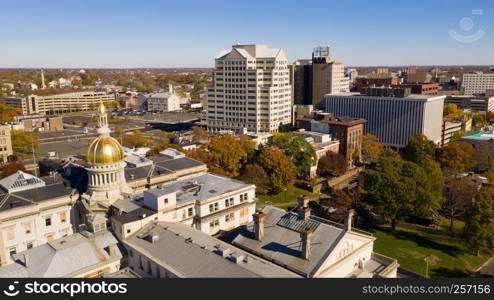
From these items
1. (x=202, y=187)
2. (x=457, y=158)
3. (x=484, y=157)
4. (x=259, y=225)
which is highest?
(x=202, y=187)

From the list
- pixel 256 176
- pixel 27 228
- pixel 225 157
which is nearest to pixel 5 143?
pixel 225 157

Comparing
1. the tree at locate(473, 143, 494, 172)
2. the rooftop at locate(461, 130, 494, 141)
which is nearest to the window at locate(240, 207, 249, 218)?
the tree at locate(473, 143, 494, 172)

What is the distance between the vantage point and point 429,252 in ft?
236

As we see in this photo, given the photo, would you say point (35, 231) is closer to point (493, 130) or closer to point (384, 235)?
point (384, 235)

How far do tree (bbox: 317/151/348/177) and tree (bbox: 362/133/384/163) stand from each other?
18.3 m

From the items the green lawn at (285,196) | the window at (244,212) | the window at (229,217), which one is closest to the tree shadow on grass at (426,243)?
the green lawn at (285,196)

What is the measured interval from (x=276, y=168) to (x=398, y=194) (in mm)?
33256

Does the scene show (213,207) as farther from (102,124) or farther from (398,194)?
(398,194)

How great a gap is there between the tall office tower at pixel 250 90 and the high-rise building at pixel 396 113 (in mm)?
29661

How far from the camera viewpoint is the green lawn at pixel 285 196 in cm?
9888

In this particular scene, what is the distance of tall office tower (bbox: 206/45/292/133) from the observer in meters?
175

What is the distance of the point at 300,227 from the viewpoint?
50500 millimetres

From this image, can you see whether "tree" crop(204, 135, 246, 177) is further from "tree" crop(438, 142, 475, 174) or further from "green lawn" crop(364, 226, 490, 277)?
"tree" crop(438, 142, 475, 174)

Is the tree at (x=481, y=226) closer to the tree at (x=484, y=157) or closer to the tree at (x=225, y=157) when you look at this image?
the tree at (x=225, y=157)
